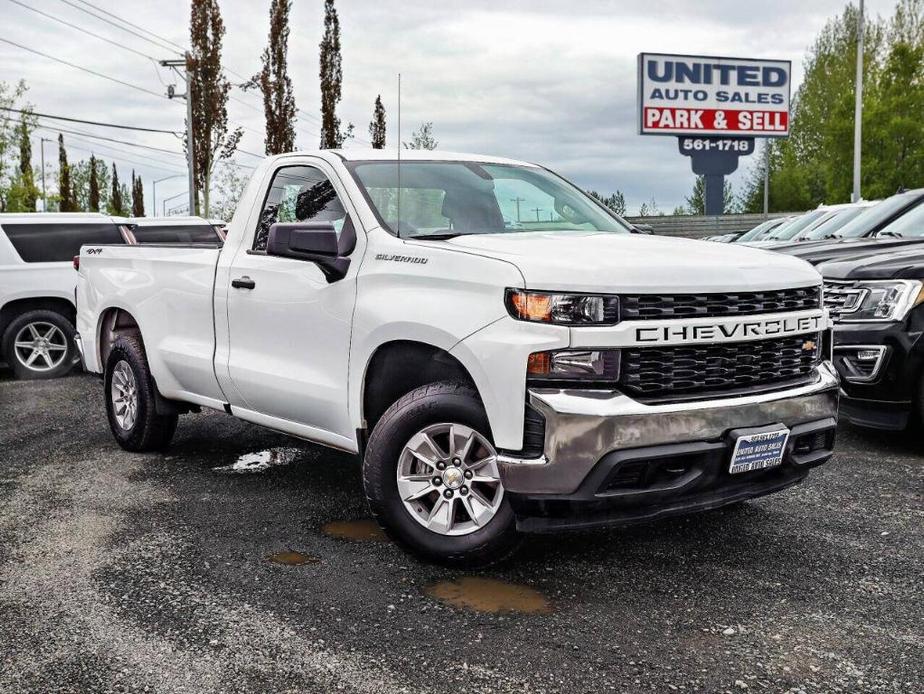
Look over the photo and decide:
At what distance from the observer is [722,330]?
3994 millimetres

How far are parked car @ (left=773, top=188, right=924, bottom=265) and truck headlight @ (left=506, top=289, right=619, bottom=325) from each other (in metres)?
4.68

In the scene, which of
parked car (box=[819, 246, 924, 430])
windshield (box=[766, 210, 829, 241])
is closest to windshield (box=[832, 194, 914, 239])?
parked car (box=[819, 246, 924, 430])

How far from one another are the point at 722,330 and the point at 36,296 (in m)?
9.55

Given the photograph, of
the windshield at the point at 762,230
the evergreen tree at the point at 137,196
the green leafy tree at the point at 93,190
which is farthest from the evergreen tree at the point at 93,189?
the windshield at the point at 762,230

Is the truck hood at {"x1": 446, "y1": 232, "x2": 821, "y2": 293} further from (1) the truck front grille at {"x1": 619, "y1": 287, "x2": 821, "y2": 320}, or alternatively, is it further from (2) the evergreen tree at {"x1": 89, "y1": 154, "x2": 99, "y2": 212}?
(2) the evergreen tree at {"x1": 89, "y1": 154, "x2": 99, "y2": 212}

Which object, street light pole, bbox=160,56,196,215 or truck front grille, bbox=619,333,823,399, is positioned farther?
street light pole, bbox=160,56,196,215

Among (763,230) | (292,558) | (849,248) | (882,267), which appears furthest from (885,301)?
(763,230)

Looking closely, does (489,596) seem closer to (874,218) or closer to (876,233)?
(876,233)

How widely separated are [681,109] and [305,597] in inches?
1258

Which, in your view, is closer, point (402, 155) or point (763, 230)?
point (402, 155)

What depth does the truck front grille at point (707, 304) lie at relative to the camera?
3.85 meters

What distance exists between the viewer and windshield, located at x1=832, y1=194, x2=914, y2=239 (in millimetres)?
9648

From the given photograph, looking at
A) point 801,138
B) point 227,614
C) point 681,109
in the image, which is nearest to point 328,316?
point 227,614

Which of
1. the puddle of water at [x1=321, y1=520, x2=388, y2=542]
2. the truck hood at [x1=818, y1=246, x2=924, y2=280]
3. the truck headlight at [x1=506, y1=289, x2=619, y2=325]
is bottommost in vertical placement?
the puddle of water at [x1=321, y1=520, x2=388, y2=542]
